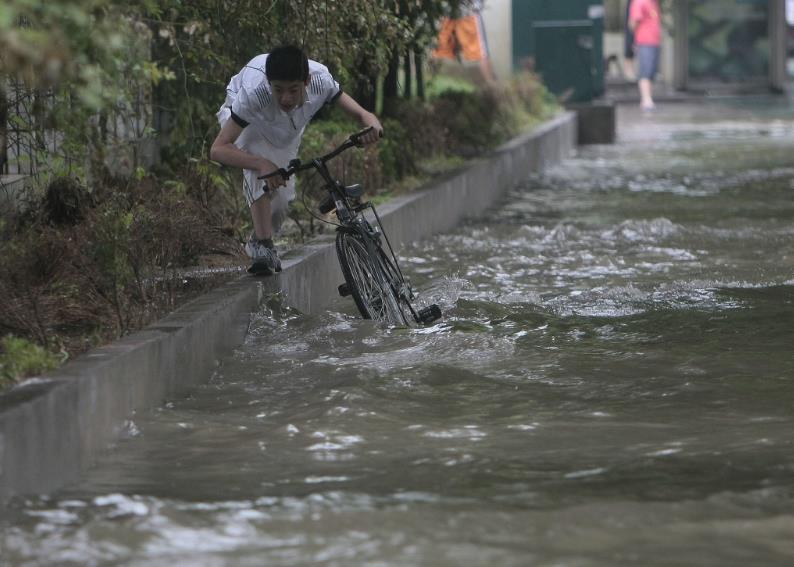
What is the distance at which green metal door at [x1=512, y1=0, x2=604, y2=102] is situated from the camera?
28.3 meters

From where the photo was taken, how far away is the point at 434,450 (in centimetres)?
674

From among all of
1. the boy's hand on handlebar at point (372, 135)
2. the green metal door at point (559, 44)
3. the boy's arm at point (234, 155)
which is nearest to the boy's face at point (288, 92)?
the boy's arm at point (234, 155)

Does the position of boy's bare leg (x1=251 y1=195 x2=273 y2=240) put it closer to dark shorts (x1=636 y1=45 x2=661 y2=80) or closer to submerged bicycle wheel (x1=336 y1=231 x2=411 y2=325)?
submerged bicycle wheel (x1=336 y1=231 x2=411 y2=325)

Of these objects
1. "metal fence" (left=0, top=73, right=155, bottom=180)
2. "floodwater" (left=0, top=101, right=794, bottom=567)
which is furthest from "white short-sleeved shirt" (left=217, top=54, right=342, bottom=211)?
"floodwater" (left=0, top=101, right=794, bottom=567)

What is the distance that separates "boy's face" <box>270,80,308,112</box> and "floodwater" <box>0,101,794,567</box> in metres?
1.25

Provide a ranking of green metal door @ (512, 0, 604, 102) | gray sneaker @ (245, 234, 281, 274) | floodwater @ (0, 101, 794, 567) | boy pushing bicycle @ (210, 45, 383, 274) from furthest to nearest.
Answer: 1. green metal door @ (512, 0, 604, 102)
2. gray sneaker @ (245, 234, 281, 274)
3. boy pushing bicycle @ (210, 45, 383, 274)
4. floodwater @ (0, 101, 794, 567)

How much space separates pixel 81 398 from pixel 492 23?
24266mm

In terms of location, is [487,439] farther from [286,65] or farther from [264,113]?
[264,113]

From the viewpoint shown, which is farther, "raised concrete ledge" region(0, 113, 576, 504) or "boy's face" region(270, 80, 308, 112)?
"boy's face" region(270, 80, 308, 112)

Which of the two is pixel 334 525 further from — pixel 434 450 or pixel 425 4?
pixel 425 4

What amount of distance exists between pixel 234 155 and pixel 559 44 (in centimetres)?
2013

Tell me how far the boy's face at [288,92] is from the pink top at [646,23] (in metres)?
26.1

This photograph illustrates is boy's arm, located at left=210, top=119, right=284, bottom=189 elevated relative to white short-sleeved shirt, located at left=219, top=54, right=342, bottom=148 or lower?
lower

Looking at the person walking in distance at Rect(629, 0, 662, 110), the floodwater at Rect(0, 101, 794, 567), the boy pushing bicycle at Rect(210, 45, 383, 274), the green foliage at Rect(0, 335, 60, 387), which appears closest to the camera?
the floodwater at Rect(0, 101, 794, 567)
